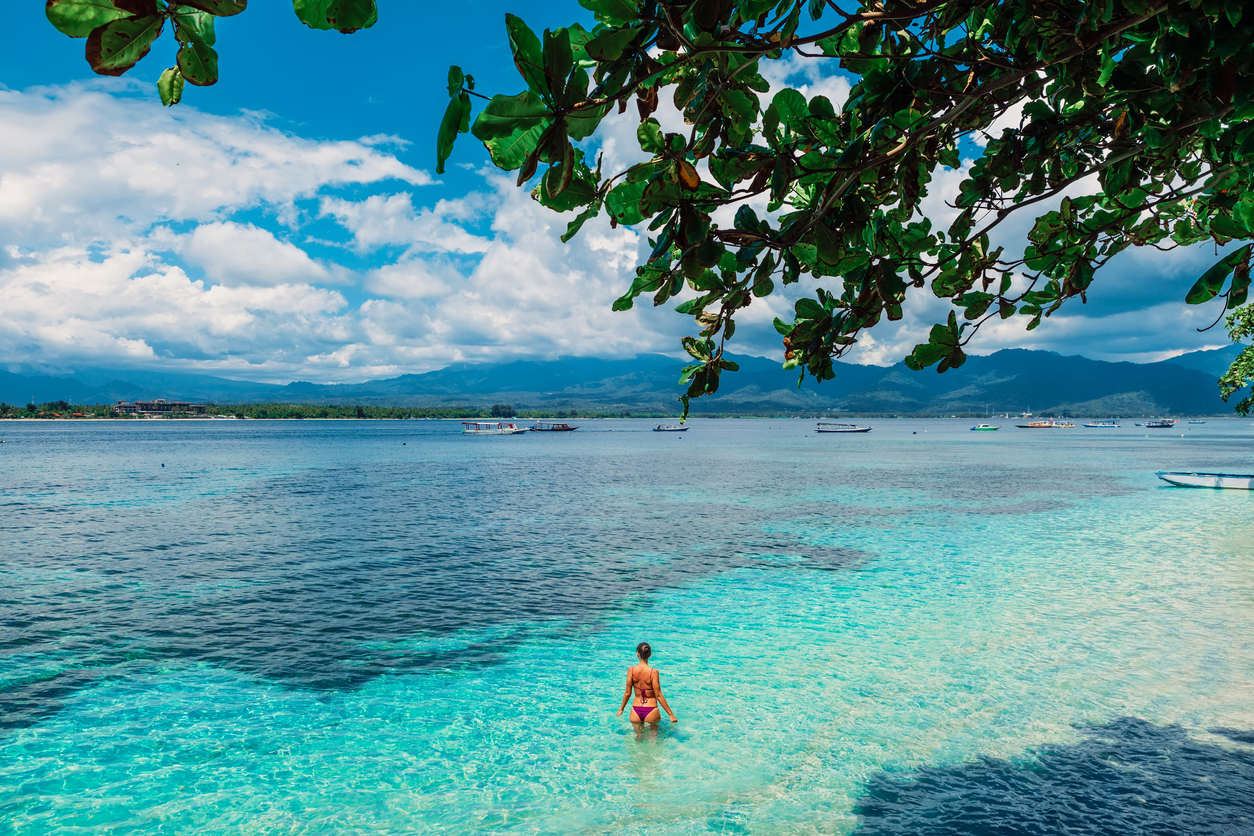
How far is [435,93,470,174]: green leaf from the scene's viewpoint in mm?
1847

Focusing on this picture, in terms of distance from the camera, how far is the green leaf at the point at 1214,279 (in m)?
3.61

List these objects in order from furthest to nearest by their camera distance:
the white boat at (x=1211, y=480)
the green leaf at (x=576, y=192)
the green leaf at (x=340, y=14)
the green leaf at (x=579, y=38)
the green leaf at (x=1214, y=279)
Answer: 1. the white boat at (x=1211, y=480)
2. the green leaf at (x=1214, y=279)
3. the green leaf at (x=576, y=192)
4. the green leaf at (x=579, y=38)
5. the green leaf at (x=340, y=14)

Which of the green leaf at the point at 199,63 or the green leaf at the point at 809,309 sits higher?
the green leaf at the point at 199,63

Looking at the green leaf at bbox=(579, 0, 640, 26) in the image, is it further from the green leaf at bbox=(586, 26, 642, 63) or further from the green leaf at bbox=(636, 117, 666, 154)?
the green leaf at bbox=(636, 117, 666, 154)

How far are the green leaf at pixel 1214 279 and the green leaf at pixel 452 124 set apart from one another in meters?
4.10

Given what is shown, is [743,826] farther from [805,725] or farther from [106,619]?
[106,619]

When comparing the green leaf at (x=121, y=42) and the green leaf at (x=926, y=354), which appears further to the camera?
the green leaf at (x=926, y=354)

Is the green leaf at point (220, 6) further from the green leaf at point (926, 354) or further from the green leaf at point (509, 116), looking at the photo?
the green leaf at point (926, 354)

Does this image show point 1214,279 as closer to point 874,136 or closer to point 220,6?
point 874,136

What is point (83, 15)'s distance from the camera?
1575 mm

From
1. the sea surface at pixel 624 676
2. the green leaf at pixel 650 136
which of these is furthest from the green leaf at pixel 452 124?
the sea surface at pixel 624 676

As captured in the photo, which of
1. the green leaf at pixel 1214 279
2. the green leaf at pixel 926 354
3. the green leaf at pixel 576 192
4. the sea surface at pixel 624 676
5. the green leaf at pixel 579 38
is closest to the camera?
the green leaf at pixel 579 38

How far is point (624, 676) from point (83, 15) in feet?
55.4

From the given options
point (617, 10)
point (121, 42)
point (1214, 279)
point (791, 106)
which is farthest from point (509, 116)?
point (1214, 279)
